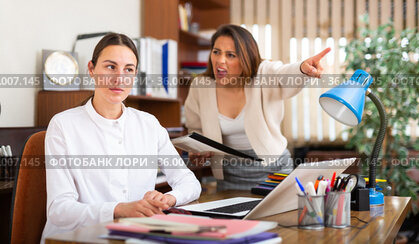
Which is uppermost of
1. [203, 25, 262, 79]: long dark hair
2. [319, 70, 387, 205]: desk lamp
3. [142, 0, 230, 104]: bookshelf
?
[142, 0, 230, 104]: bookshelf

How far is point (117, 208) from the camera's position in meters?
1.21

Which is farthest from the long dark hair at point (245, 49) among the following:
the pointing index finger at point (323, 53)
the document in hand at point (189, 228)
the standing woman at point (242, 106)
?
the document in hand at point (189, 228)

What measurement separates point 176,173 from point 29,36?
3.92ft

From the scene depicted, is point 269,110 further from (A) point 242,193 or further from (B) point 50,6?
(B) point 50,6

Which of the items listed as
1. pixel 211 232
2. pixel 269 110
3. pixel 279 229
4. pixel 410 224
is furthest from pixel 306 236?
pixel 410 224

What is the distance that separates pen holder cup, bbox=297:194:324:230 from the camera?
44.3 inches

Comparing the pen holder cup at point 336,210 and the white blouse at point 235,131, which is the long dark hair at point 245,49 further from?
the pen holder cup at point 336,210

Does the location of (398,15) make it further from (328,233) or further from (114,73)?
(328,233)

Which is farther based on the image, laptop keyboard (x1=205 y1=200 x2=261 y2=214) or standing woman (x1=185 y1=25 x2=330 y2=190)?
standing woman (x1=185 y1=25 x2=330 y2=190)

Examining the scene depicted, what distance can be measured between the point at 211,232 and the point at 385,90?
3.05m

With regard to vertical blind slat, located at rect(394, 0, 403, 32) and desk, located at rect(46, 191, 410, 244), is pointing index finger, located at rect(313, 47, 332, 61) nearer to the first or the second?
desk, located at rect(46, 191, 410, 244)

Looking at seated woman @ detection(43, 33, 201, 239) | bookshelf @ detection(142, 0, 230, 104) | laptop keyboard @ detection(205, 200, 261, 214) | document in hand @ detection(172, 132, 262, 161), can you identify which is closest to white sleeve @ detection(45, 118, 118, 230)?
seated woman @ detection(43, 33, 201, 239)

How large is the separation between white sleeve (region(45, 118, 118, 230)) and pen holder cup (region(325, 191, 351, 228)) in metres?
0.54

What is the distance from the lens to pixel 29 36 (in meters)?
2.31
